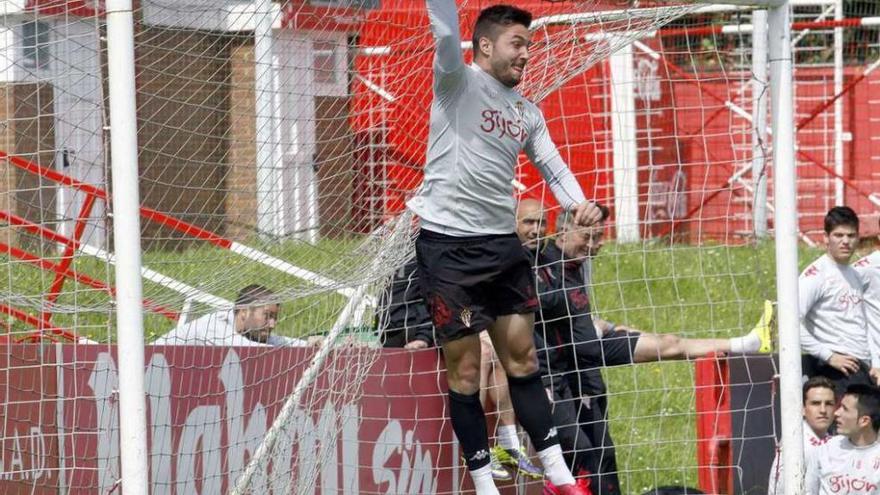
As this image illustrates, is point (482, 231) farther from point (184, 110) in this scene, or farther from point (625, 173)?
point (625, 173)

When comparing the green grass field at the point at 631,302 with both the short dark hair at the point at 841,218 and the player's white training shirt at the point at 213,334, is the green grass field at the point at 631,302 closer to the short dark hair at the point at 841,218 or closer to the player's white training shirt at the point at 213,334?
the player's white training shirt at the point at 213,334

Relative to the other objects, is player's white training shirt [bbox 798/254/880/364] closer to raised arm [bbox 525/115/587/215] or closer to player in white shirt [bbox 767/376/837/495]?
player in white shirt [bbox 767/376/837/495]

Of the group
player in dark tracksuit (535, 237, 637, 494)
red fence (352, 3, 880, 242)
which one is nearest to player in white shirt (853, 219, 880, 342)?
red fence (352, 3, 880, 242)

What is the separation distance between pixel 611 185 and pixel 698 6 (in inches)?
181

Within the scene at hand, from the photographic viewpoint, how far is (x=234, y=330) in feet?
20.8

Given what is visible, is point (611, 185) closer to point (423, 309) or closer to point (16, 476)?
point (423, 309)

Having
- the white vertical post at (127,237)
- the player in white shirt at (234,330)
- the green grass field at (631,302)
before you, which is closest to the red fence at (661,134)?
the green grass field at (631,302)

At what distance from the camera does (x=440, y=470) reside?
654 cm

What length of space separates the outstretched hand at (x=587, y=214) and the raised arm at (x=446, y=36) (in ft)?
2.32

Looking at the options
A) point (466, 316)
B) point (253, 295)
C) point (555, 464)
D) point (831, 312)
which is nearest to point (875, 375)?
point (831, 312)

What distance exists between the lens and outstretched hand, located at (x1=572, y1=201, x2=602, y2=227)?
17.6ft

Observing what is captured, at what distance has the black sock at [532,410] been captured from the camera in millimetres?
5652

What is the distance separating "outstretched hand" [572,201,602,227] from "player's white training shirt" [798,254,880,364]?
3.17 metres

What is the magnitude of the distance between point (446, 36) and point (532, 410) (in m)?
1.55
